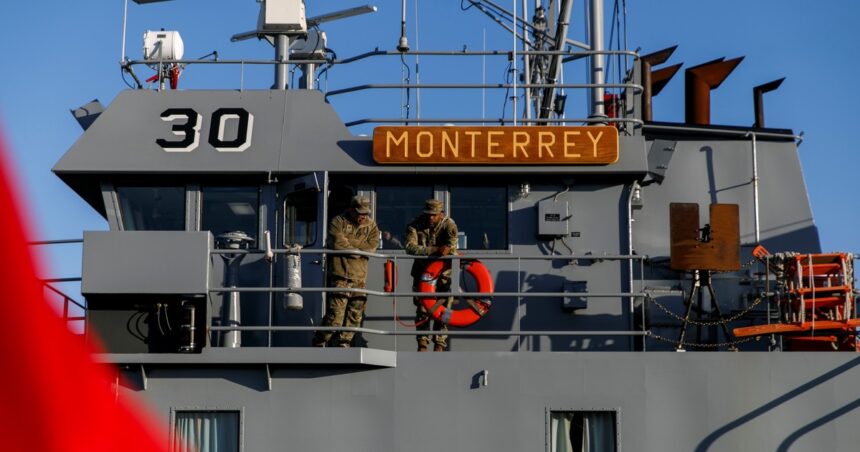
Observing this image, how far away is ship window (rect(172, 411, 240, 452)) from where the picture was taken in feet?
34.3

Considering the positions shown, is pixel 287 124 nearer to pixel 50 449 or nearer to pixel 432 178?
pixel 432 178

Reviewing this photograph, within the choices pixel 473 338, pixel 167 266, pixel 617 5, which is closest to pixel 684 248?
pixel 473 338

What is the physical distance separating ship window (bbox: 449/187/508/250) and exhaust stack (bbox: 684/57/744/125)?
5217mm

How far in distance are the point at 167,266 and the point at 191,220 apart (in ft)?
5.83

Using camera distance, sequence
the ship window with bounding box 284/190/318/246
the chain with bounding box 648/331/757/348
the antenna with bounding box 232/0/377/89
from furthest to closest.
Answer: the antenna with bounding box 232/0/377/89
the ship window with bounding box 284/190/318/246
the chain with bounding box 648/331/757/348

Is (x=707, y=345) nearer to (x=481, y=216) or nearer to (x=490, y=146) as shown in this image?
(x=481, y=216)

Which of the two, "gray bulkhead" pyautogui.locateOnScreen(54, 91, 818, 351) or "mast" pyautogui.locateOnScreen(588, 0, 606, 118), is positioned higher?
"mast" pyautogui.locateOnScreen(588, 0, 606, 118)

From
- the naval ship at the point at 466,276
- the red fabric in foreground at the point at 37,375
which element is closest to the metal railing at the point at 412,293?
the naval ship at the point at 466,276

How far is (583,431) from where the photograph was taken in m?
10.5

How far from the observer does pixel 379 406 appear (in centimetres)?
1045

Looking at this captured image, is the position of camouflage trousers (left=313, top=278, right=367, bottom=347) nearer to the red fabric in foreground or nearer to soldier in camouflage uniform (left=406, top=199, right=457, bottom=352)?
soldier in camouflage uniform (left=406, top=199, right=457, bottom=352)

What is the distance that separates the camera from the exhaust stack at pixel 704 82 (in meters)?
16.4

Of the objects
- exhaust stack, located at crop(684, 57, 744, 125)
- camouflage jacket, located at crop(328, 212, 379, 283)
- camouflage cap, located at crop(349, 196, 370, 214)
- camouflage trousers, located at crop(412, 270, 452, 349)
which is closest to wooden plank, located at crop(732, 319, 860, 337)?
camouflage trousers, located at crop(412, 270, 452, 349)

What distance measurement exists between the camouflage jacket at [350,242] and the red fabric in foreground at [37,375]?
934 cm
